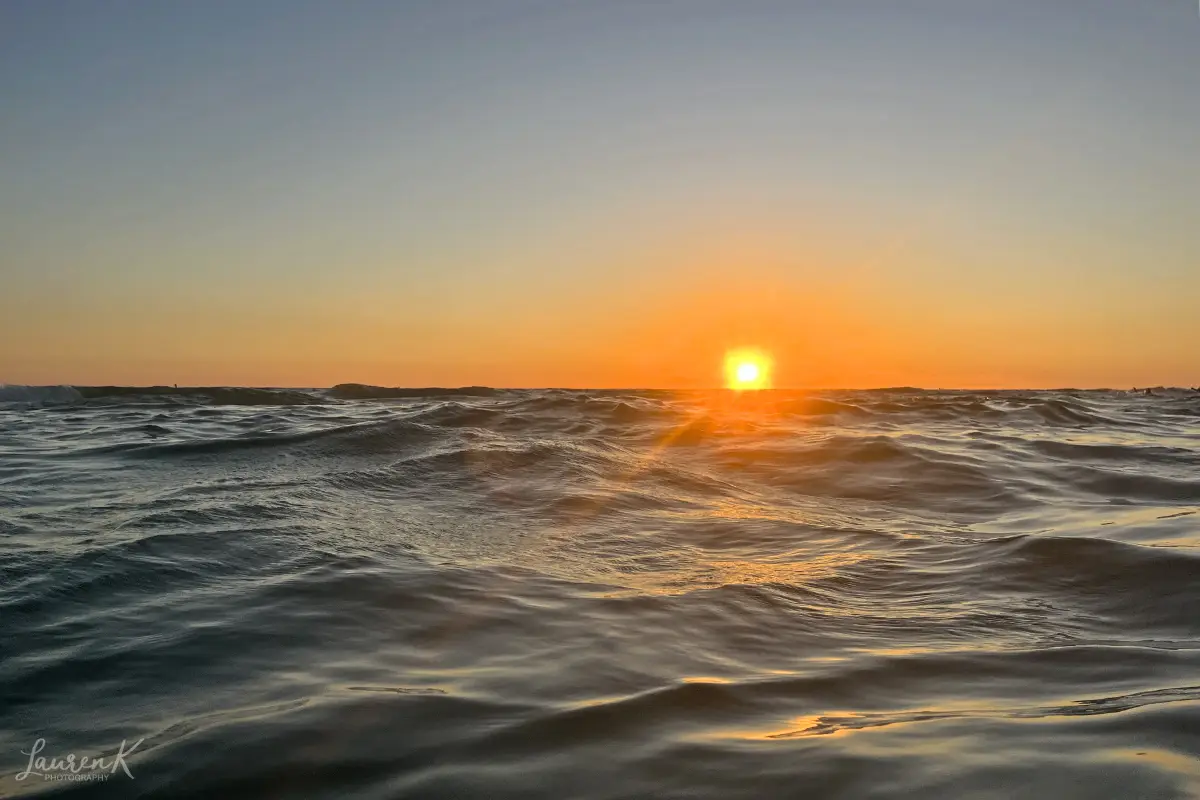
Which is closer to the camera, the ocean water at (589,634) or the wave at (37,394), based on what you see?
the ocean water at (589,634)

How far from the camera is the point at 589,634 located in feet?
11.2

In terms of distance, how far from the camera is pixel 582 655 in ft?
10.4

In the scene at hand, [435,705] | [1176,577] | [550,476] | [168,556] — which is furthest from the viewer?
[550,476]

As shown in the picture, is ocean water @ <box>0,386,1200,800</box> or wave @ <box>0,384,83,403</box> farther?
wave @ <box>0,384,83,403</box>

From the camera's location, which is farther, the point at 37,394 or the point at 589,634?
the point at 37,394

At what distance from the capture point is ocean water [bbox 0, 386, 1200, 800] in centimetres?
220

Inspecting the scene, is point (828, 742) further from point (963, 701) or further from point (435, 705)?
point (435, 705)

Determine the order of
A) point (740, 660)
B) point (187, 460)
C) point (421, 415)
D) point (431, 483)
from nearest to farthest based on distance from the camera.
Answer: point (740, 660) < point (431, 483) < point (187, 460) < point (421, 415)

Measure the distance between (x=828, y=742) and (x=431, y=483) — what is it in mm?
5627

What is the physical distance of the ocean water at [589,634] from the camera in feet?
7.22

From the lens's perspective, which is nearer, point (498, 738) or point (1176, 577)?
point (498, 738)

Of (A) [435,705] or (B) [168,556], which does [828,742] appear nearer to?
(A) [435,705]

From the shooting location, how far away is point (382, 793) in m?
2.09

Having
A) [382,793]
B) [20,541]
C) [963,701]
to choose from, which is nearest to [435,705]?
[382,793]
